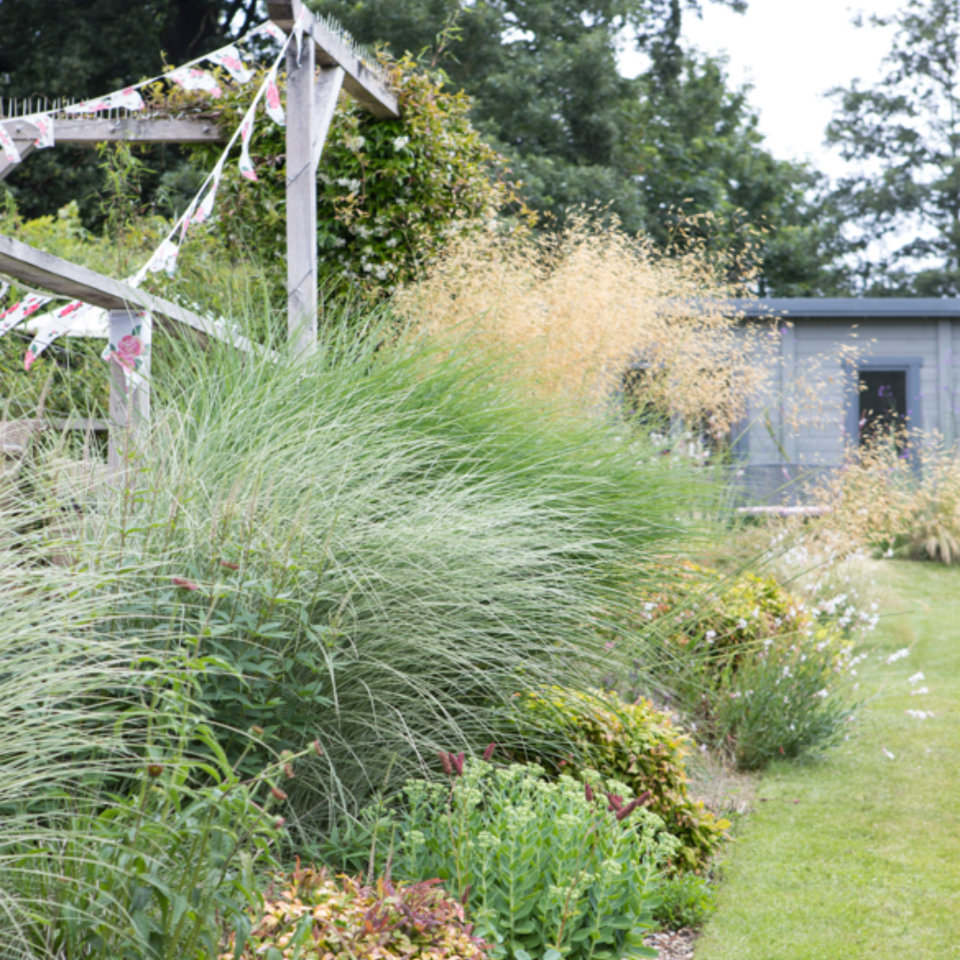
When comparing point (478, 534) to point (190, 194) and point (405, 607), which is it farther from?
point (190, 194)

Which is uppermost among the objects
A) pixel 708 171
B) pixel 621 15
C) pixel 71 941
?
pixel 621 15

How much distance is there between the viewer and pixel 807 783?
11.8 ft

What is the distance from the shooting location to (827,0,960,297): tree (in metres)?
23.7

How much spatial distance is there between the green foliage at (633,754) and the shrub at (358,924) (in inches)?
33.6

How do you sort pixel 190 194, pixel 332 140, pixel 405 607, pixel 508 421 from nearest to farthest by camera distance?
pixel 405 607 < pixel 508 421 < pixel 332 140 < pixel 190 194

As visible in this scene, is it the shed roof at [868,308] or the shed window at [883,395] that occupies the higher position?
the shed roof at [868,308]

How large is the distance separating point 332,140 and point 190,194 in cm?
947

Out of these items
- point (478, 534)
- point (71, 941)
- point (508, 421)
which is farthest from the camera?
point (508, 421)

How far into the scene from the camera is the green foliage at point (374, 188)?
16.8 feet

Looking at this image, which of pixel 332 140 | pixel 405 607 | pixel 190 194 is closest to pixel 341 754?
pixel 405 607

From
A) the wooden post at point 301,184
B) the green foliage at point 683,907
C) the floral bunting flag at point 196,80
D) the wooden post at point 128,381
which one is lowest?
the green foliage at point 683,907

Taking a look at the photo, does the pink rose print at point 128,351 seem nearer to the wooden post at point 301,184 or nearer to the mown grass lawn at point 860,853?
the wooden post at point 301,184

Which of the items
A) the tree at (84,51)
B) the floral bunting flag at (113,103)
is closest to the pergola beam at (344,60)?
the floral bunting flag at (113,103)

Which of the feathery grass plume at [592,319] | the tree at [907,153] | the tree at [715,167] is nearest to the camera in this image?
the feathery grass plume at [592,319]
